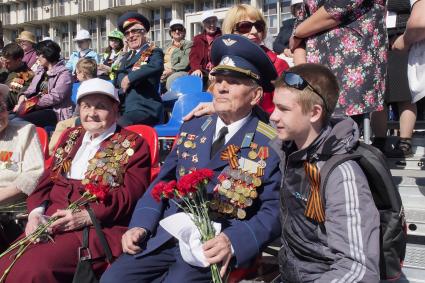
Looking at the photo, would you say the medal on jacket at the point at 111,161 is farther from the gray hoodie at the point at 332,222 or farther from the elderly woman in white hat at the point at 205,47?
the elderly woman in white hat at the point at 205,47

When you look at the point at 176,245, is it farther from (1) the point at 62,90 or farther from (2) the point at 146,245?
(1) the point at 62,90

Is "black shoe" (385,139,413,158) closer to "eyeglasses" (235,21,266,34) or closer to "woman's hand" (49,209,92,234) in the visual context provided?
"eyeglasses" (235,21,266,34)

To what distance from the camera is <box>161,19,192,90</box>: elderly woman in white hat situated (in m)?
7.66

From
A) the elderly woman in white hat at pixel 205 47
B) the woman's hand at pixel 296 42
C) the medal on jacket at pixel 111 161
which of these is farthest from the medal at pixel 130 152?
the elderly woman in white hat at pixel 205 47

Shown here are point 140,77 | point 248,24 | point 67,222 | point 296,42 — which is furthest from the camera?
point 140,77

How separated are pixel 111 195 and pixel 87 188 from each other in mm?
211

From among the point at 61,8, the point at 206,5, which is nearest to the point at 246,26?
the point at 206,5

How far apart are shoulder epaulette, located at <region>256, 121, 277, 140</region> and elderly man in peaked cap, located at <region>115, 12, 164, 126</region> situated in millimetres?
2375

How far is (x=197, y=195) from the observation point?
2.35 m

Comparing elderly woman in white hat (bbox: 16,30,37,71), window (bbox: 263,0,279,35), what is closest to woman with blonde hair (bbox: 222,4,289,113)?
elderly woman in white hat (bbox: 16,30,37,71)

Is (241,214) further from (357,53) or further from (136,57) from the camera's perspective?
(136,57)

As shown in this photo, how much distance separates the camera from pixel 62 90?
6328 millimetres

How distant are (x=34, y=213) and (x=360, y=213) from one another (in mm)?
2159

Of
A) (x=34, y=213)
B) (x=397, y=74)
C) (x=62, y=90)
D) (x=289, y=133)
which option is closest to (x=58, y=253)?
(x=34, y=213)
